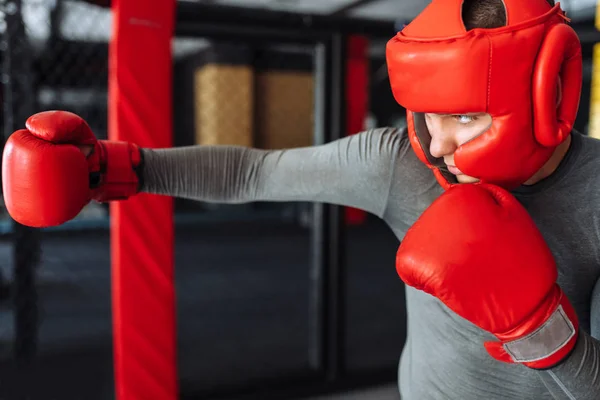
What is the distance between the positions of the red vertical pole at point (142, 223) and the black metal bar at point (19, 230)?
74 cm

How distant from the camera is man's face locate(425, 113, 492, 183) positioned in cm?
75

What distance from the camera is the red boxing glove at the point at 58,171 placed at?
0.87 m

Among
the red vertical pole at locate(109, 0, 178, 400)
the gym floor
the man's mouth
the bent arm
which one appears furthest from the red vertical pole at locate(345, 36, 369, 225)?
the man's mouth

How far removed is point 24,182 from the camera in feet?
2.91

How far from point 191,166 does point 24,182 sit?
11.0 inches

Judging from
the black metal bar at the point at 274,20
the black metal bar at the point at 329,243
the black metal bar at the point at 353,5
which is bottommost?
the black metal bar at the point at 329,243

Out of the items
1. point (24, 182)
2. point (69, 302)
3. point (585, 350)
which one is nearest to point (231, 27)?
point (24, 182)

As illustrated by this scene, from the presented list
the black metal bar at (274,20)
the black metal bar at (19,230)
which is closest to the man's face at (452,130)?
the black metal bar at (274,20)

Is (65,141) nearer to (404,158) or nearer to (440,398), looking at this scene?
(404,158)

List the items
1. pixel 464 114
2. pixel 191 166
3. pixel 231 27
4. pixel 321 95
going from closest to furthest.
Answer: pixel 464 114, pixel 191 166, pixel 231 27, pixel 321 95

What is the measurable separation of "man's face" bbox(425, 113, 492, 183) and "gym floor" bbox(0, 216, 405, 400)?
5.57 ft

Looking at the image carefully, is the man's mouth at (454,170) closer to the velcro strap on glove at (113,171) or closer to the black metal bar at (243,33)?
the velcro strap on glove at (113,171)

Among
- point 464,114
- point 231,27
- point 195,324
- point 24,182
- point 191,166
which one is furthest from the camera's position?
point 195,324

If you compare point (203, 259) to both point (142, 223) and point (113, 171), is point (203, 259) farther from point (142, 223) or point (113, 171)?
point (113, 171)
